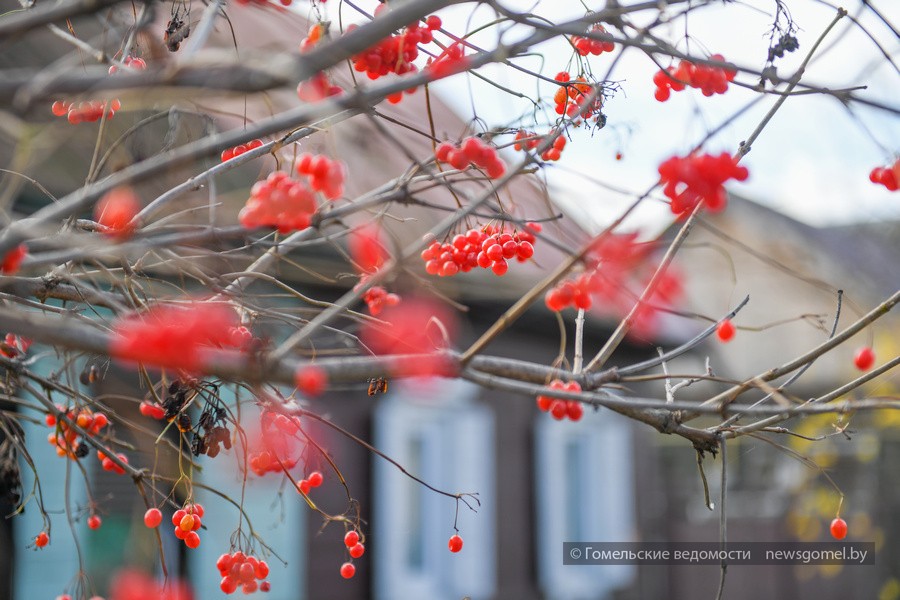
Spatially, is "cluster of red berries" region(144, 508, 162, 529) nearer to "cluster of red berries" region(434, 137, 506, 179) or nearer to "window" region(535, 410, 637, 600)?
"cluster of red berries" region(434, 137, 506, 179)

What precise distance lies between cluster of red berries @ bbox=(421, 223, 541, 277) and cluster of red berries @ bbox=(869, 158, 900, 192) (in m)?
0.69

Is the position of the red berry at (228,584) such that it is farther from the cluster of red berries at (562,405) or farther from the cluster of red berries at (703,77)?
the cluster of red berries at (703,77)

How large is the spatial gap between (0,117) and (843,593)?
34.9 ft

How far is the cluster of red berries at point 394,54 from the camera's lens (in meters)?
1.68

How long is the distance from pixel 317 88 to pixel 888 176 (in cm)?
113

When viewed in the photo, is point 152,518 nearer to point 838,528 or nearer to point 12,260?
point 12,260

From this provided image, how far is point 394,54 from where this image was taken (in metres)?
1.70

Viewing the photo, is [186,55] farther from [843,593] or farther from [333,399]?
[843,593]

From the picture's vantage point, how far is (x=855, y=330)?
5.03ft

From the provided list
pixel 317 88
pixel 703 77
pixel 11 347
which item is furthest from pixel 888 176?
pixel 11 347

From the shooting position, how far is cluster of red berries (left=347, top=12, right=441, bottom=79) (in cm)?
168

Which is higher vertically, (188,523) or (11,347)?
(11,347)

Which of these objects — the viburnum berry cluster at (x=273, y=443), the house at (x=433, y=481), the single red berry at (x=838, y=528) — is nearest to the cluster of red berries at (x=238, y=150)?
the house at (x=433, y=481)

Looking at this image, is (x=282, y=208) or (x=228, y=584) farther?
(x=228, y=584)
